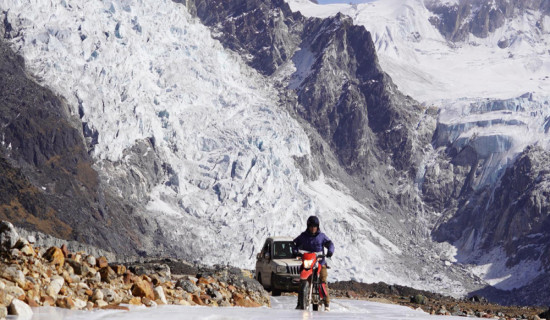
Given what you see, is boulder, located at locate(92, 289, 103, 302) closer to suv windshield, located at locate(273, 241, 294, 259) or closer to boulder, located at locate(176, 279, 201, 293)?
boulder, located at locate(176, 279, 201, 293)

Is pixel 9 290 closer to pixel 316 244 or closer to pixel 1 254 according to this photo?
pixel 1 254

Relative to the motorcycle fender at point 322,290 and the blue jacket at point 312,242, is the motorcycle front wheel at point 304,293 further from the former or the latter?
the blue jacket at point 312,242

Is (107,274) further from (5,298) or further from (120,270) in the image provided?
(5,298)

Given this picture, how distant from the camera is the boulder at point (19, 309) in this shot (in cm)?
1430

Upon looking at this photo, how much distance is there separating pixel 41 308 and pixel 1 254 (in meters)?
3.01

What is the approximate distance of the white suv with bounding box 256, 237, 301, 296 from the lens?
3369cm

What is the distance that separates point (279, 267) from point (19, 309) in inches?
799

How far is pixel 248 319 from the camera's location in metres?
17.5

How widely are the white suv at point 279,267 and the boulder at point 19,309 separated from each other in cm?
1886

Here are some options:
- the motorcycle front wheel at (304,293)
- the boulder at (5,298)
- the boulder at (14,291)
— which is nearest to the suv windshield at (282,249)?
the motorcycle front wheel at (304,293)

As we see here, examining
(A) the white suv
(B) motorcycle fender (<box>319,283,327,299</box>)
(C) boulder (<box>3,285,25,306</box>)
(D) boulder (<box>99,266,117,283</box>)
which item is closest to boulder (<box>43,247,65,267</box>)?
(D) boulder (<box>99,266,117,283</box>)

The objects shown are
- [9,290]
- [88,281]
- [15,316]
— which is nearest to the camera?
[15,316]

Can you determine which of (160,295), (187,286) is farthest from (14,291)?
(187,286)

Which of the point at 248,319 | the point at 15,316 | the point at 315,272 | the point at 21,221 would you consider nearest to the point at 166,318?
the point at 248,319
